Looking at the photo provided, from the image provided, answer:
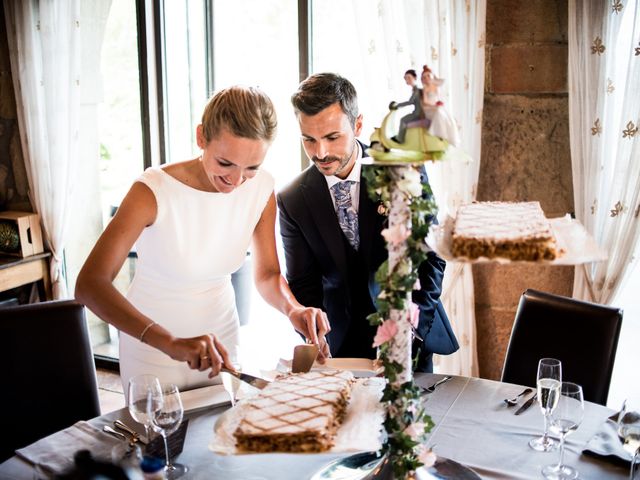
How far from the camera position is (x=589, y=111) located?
283 cm

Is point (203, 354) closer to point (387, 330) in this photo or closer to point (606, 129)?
point (387, 330)

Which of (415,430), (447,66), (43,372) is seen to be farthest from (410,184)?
(447,66)

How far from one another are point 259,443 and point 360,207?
1.13 metres

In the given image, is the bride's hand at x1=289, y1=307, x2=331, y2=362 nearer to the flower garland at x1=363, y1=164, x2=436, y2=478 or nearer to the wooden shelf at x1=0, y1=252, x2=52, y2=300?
the flower garland at x1=363, y1=164, x2=436, y2=478

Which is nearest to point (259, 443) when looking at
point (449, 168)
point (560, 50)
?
point (449, 168)

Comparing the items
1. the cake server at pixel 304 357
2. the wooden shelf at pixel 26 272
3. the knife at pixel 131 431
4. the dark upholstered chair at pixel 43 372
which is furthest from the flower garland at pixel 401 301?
the wooden shelf at pixel 26 272

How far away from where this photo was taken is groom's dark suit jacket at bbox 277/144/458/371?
2.37 metres

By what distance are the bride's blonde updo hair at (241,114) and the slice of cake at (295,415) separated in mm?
694

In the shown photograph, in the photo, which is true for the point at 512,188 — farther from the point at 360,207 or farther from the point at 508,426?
the point at 508,426

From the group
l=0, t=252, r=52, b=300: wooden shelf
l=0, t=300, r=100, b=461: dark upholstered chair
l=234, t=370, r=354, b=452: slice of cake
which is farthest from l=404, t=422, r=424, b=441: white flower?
l=0, t=252, r=52, b=300: wooden shelf

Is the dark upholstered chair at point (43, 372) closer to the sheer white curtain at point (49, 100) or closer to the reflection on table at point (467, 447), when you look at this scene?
the reflection on table at point (467, 447)

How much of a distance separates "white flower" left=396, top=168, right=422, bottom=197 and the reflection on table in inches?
26.6

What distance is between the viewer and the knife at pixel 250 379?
5.51 ft

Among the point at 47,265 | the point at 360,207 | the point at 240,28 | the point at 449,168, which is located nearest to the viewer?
the point at 360,207
